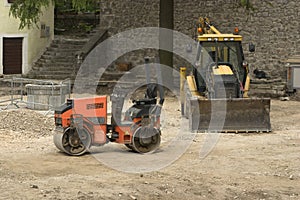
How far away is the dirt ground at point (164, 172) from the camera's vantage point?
34.2 feet

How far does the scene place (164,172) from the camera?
11875mm

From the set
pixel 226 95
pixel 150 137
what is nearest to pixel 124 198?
pixel 150 137

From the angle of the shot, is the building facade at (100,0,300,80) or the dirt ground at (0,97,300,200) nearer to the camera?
the dirt ground at (0,97,300,200)

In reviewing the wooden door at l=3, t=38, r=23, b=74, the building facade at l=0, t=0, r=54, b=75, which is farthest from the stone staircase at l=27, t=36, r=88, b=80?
the wooden door at l=3, t=38, r=23, b=74

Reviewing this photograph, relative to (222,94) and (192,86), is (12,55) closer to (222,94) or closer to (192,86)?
(192,86)

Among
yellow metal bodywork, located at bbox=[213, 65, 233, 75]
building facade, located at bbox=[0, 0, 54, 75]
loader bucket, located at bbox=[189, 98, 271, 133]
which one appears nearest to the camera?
loader bucket, located at bbox=[189, 98, 271, 133]

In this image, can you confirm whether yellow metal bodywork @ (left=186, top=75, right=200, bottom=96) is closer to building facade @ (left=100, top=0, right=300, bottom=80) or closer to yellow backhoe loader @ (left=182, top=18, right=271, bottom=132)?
yellow backhoe loader @ (left=182, top=18, right=271, bottom=132)

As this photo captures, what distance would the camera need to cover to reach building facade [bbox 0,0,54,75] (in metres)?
27.7

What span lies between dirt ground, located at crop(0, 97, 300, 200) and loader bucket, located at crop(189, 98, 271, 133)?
353 mm

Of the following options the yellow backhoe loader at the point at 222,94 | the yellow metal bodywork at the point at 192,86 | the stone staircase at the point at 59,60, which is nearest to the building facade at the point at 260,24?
the stone staircase at the point at 59,60

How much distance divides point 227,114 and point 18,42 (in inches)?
551

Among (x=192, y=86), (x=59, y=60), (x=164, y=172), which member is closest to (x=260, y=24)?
(x=59, y=60)

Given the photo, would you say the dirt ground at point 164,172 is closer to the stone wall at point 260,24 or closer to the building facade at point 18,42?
the stone wall at point 260,24

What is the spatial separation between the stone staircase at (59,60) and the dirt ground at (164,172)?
38.1ft
